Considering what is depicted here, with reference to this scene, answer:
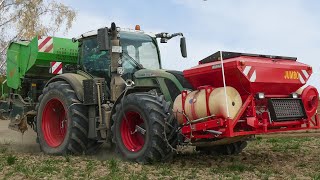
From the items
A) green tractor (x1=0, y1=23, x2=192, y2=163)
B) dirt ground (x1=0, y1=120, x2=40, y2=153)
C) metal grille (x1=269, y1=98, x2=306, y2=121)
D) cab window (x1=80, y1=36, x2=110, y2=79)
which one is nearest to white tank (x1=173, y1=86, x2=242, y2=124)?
green tractor (x1=0, y1=23, x2=192, y2=163)

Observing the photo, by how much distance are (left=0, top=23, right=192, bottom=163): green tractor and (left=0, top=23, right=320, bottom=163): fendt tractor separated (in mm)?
18

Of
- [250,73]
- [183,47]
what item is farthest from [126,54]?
[250,73]

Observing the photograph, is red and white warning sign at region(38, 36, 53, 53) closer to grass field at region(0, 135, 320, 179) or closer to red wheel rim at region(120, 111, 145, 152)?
grass field at region(0, 135, 320, 179)

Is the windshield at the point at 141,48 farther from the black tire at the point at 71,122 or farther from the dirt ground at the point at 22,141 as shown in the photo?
the dirt ground at the point at 22,141

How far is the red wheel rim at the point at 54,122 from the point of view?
949 cm

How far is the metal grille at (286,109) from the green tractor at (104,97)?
4.82 ft

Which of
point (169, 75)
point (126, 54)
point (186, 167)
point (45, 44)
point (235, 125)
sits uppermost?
point (45, 44)

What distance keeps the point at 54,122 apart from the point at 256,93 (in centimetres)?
450

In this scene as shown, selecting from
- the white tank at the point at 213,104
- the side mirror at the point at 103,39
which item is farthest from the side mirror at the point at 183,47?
the white tank at the point at 213,104

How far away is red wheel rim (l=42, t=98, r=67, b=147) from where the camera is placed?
31.1 ft

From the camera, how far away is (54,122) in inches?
380

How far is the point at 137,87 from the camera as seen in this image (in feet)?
26.4

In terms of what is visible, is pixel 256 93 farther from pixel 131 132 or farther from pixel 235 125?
pixel 131 132

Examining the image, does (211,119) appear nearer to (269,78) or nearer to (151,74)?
(269,78)
